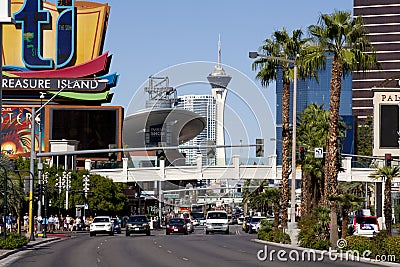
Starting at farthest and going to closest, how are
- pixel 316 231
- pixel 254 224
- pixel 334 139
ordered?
pixel 254 224, pixel 316 231, pixel 334 139

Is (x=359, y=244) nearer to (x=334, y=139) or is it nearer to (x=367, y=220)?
(x=334, y=139)

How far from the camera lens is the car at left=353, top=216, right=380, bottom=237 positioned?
6381 centimetres

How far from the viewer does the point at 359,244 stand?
4059 cm

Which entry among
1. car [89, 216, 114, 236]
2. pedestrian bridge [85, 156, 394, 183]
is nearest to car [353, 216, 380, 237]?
car [89, 216, 114, 236]

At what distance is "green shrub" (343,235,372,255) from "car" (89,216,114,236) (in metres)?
38.6

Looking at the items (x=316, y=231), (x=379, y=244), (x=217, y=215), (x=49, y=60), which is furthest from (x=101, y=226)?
(x=49, y=60)

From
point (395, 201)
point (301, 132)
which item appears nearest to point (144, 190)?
point (395, 201)

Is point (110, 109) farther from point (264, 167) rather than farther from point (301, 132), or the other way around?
point (301, 132)

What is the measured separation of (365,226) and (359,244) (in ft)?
79.7

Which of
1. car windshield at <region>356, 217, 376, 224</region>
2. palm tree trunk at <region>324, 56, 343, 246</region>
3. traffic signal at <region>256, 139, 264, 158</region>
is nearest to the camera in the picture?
palm tree trunk at <region>324, 56, 343, 246</region>

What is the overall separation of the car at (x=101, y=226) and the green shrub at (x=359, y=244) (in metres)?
38.6

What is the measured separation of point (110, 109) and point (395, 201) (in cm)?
5153

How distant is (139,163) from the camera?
137875 mm

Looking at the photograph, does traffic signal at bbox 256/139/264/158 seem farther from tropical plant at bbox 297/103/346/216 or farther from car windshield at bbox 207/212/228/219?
car windshield at bbox 207/212/228/219
